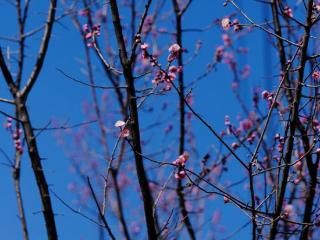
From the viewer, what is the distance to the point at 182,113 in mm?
5777

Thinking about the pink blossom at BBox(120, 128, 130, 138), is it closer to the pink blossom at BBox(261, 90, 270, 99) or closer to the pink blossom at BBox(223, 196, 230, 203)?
the pink blossom at BBox(223, 196, 230, 203)

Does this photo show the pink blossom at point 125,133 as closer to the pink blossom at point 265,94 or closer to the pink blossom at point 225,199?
the pink blossom at point 225,199

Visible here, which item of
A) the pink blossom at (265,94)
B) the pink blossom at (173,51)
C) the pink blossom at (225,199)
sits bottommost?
the pink blossom at (225,199)

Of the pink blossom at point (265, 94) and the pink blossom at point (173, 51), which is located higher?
the pink blossom at point (173, 51)

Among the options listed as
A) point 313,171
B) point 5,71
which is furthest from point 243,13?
point 5,71

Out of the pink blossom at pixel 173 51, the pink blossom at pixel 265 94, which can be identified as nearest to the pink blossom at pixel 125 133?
the pink blossom at pixel 173 51

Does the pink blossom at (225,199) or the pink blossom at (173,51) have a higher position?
the pink blossom at (173,51)

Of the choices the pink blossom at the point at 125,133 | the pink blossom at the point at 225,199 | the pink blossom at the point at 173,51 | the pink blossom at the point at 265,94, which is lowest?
the pink blossom at the point at 225,199

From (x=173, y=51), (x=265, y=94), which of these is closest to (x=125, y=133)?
(x=173, y=51)

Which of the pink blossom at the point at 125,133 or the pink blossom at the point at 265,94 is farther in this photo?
the pink blossom at the point at 265,94

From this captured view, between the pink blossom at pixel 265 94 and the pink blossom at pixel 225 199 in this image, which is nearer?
the pink blossom at pixel 225 199

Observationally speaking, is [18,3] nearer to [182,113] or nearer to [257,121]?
[182,113]

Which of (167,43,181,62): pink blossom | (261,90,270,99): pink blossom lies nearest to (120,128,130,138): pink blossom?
(167,43,181,62): pink blossom

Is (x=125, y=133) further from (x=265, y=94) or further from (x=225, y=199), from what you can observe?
(x=265, y=94)
